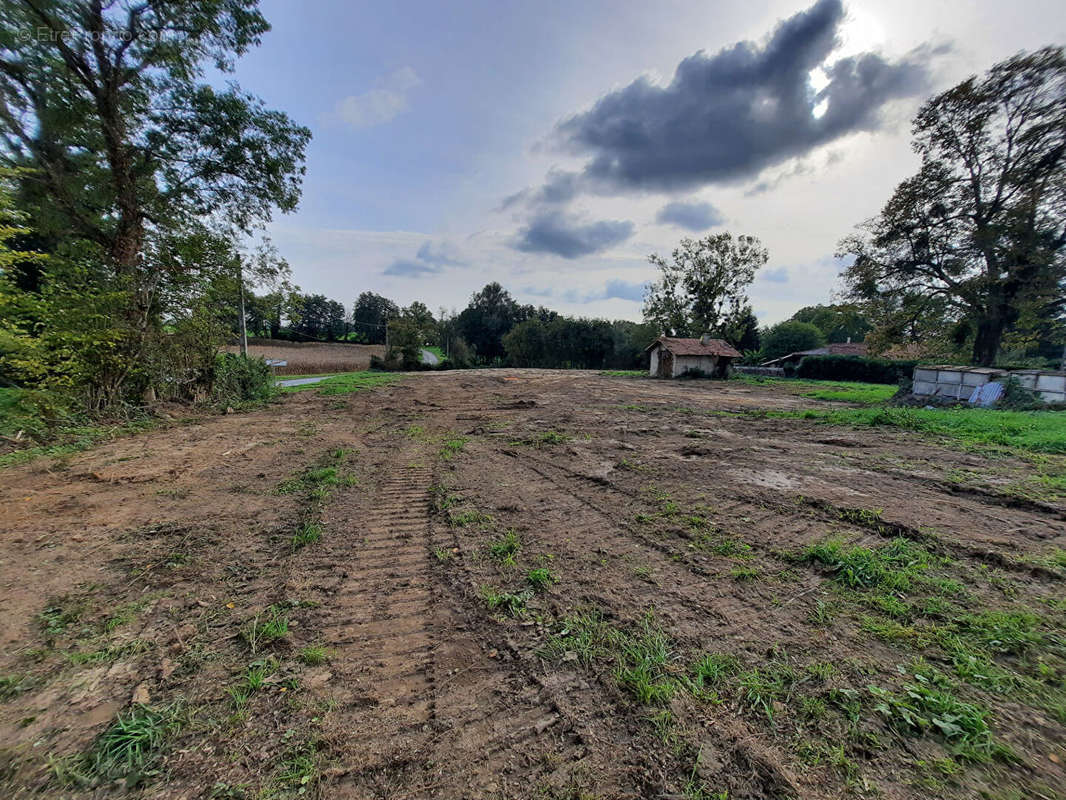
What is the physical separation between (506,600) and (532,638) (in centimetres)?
43

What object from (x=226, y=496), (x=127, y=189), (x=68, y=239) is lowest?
(x=226, y=496)

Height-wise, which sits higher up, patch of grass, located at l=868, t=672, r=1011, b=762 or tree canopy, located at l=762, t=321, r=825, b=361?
tree canopy, located at l=762, t=321, r=825, b=361

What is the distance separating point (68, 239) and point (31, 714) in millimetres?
15013

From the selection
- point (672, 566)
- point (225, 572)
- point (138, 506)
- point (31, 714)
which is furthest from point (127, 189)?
point (672, 566)

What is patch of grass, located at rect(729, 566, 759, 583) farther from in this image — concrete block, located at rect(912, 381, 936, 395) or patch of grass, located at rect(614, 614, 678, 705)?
concrete block, located at rect(912, 381, 936, 395)

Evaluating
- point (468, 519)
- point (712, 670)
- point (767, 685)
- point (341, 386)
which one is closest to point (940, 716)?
point (767, 685)

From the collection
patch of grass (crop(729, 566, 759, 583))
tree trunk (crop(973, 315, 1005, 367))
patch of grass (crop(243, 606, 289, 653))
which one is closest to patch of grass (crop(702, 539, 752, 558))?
patch of grass (crop(729, 566, 759, 583))

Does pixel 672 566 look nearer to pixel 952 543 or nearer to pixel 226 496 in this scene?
pixel 952 543

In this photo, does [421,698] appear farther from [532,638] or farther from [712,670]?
[712,670]

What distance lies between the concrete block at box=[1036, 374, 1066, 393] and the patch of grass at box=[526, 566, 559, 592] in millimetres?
20303

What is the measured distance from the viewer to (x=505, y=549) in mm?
3803

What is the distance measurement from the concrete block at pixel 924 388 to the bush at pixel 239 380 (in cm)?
2553

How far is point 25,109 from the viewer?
10.1 meters

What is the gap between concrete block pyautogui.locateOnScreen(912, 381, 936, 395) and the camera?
1538 cm
